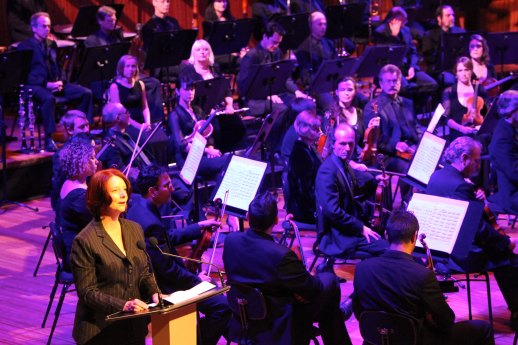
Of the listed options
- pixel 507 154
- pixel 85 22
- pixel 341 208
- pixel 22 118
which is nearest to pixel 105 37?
pixel 85 22

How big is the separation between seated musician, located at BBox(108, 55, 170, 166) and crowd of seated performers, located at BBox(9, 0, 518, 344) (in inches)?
0.5

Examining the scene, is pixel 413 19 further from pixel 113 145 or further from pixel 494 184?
pixel 113 145

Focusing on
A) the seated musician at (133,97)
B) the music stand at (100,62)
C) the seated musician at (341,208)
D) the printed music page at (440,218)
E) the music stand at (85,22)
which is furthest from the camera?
the music stand at (85,22)

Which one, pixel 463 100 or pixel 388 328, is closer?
pixel 388 328

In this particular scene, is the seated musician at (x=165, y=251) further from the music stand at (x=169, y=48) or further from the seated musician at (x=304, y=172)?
the music stand at (x=169, y=48)

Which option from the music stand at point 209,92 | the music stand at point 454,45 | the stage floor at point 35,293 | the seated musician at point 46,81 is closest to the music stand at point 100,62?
the seated musician at point 46,81

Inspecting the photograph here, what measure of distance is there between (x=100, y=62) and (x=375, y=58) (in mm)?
3135

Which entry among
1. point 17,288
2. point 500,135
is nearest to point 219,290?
point 17,288

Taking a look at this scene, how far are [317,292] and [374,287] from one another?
0.45 m

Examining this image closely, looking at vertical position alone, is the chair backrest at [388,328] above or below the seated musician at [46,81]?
below

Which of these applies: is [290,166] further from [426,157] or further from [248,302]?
[248,302]

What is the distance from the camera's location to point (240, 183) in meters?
6.55

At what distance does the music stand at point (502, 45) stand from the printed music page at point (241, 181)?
5.88 m

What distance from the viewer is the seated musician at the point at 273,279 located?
493cm
